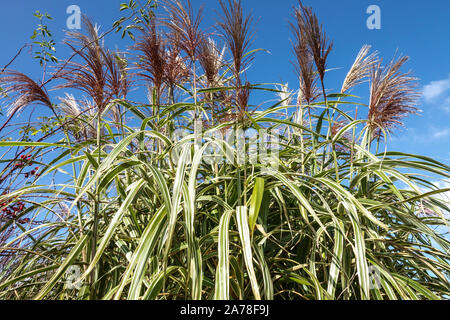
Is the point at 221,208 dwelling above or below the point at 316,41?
below

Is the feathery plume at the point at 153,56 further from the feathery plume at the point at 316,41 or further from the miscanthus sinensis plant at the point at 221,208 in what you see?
the feathery plume at the point at 316,41

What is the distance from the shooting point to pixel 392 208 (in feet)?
4.96

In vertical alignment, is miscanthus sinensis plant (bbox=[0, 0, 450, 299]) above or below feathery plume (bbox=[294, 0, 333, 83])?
below

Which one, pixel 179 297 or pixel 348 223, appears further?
pixel 348 223

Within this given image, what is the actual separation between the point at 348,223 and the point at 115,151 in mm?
1054

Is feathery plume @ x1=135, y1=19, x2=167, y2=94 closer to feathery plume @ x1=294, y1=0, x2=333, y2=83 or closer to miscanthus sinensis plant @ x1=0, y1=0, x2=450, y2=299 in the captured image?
miscanthus sinensis plant @ x1=0, y1=0, x2=450, y2=299

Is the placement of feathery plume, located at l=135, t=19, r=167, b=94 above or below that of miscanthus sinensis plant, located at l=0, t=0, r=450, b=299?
above

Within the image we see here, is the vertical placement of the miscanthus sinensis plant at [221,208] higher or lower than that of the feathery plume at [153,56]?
lower

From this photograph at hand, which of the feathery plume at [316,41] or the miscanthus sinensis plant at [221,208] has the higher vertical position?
the feathery plume at [316,41]

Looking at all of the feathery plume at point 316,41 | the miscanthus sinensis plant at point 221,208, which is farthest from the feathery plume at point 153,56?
the feathery plume at point 316,41

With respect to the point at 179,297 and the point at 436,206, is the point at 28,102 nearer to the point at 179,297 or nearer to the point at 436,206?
the point at 179,297

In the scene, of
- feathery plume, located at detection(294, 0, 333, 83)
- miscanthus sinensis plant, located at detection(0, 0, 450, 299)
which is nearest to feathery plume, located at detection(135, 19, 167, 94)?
miscanthus sinensis plant, located at detection(0, 0, 450, 299)
